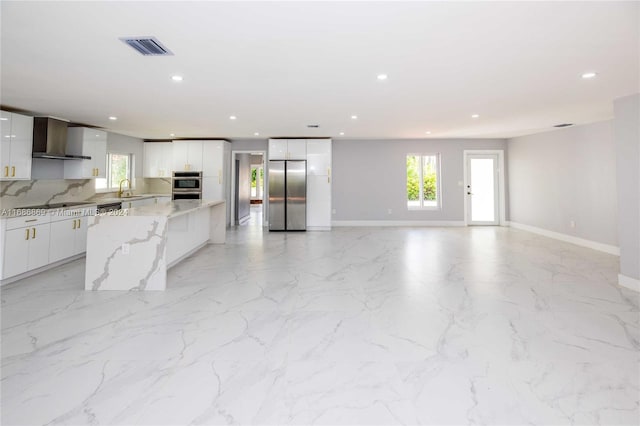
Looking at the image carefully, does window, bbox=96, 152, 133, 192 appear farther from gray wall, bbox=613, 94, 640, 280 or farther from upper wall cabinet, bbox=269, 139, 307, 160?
gray wall, bbox=613, 94, 640, 280

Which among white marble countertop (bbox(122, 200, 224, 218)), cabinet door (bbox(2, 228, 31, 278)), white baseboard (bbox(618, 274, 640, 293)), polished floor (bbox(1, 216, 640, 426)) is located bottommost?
polished floor (bbox(1, 216, 640, 426))

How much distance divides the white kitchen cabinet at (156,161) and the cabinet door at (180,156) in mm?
274

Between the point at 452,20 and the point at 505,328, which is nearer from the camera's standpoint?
the point at 452,20

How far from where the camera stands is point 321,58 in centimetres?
272

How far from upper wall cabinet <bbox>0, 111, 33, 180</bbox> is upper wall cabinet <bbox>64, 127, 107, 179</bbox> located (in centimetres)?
97

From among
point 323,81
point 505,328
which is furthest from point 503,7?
point 505,328

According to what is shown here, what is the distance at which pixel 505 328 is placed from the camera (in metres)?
2.44

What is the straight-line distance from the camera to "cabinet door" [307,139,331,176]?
767 centimetres

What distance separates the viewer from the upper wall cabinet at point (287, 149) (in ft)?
25.0

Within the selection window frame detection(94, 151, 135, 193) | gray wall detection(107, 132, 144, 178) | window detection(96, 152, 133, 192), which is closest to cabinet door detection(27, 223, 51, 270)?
window frame detection(94, 151, 135, 193)

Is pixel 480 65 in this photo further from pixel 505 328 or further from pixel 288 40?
pixel 505 328

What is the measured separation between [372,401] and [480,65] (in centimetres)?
304

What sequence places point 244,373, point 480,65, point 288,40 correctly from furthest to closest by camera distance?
1. point 480,65
2. point 288,40
3. point 244,373

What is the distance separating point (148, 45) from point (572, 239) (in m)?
7.67
